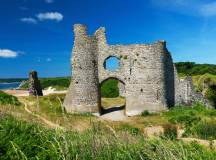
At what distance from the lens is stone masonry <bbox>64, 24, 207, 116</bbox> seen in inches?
1340

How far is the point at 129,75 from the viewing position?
114ft

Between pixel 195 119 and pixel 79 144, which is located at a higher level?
pixel 79 144

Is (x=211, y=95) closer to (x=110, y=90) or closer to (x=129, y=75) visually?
(x=129, y=75)

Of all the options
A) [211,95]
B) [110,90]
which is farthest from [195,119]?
[110,90]

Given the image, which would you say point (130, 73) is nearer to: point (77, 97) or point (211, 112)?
point (77, 97)

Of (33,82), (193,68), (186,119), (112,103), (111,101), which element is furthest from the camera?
(193,68)

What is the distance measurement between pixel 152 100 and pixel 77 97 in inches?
249

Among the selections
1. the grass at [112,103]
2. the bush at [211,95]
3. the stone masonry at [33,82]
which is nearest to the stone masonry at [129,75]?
the bush at [211,95]

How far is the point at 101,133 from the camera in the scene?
36.0ft

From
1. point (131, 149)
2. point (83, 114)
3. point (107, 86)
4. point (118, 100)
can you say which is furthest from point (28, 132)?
point (107, 86)

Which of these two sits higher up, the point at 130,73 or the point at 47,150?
the point at 130,73

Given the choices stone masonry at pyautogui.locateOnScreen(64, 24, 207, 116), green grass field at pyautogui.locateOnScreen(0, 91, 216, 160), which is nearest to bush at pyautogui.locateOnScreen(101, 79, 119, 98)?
stone masonry at pyautogui.locateOnScreen(64, 24, 207, 116)

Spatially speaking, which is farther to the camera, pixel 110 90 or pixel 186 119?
pixel 110 90

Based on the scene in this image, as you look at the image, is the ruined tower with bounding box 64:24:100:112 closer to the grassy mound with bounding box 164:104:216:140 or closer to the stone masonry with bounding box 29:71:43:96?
the grassy mound with bounding box 164:104:216:140
